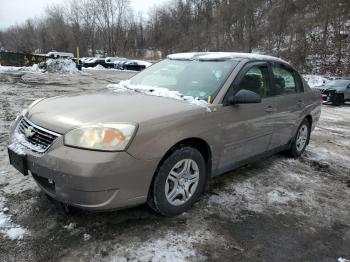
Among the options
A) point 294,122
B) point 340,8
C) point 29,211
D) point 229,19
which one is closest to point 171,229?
point 29,211

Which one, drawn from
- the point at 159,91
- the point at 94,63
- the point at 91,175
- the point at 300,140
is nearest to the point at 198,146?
the point at 159,91

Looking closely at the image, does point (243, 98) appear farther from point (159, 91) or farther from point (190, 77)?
point (159, 91)

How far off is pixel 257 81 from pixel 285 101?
728mm

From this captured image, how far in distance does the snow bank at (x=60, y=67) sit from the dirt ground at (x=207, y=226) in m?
24.2

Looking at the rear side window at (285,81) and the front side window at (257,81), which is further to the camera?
the rear side window at (285,81)

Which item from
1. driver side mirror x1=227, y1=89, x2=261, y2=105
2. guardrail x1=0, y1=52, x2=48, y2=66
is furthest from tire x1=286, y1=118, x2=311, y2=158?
guardrail x1=0, y1=52, x2=48, y2=66

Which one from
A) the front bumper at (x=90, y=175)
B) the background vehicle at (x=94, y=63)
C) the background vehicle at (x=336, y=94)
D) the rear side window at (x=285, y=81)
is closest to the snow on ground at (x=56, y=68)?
the background vehicle at (x=336, y=94)

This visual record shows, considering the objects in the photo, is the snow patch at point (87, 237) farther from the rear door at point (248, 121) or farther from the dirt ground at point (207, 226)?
the rear door at point (248, 121)

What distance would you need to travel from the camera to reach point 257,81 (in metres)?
4.43

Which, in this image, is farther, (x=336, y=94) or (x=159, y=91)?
(x=336, y=94)

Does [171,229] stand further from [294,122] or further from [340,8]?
[340,8]

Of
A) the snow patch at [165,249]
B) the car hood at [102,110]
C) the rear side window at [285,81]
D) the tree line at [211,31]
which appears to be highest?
the tree line at [211,31]

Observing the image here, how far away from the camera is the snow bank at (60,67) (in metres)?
27.5

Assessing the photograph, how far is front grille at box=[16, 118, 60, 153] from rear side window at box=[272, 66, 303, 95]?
9.64ft
